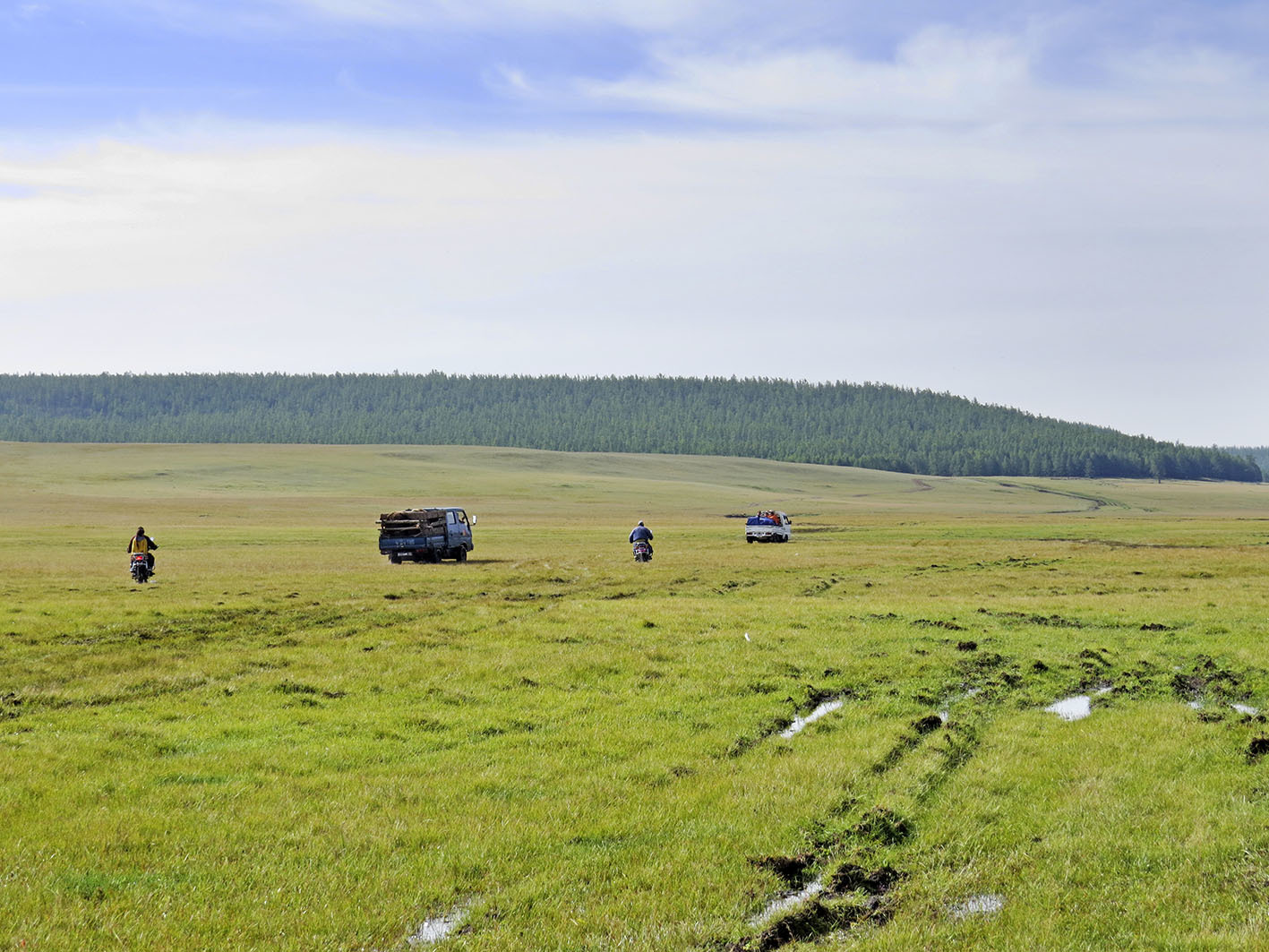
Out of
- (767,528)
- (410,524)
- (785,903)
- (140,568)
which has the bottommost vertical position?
(140,568)

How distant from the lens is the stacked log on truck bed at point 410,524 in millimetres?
50906

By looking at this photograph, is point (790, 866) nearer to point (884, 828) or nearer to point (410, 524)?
point (884, 828)

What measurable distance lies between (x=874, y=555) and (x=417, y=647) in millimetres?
36117

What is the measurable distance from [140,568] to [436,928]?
33.4m

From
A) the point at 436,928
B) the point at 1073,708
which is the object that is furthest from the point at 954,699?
the point at 436,928

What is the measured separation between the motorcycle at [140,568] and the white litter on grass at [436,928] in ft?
108

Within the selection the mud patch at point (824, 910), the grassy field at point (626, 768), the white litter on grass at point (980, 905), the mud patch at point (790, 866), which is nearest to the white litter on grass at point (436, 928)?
the grassy field at point (626, 768)

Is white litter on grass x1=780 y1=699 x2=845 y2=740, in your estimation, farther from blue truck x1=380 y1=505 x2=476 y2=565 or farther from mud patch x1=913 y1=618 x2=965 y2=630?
blue truck x1=380 y1=505 x2=476 y2=565

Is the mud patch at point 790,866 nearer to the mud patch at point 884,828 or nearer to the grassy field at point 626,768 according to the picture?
the grassy field at point 626,768

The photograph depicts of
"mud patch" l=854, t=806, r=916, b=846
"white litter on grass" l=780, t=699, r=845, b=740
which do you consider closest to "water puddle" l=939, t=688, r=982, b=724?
"white litter on grass" l=780, t=699, r=845, b=740

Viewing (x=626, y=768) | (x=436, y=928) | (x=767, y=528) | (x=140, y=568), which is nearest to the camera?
(x=436, y=928)

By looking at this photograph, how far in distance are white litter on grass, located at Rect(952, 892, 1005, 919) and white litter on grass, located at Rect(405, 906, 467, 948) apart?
13.4 feet

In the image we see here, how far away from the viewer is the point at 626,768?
13438mm

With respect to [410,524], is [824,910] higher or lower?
higher
